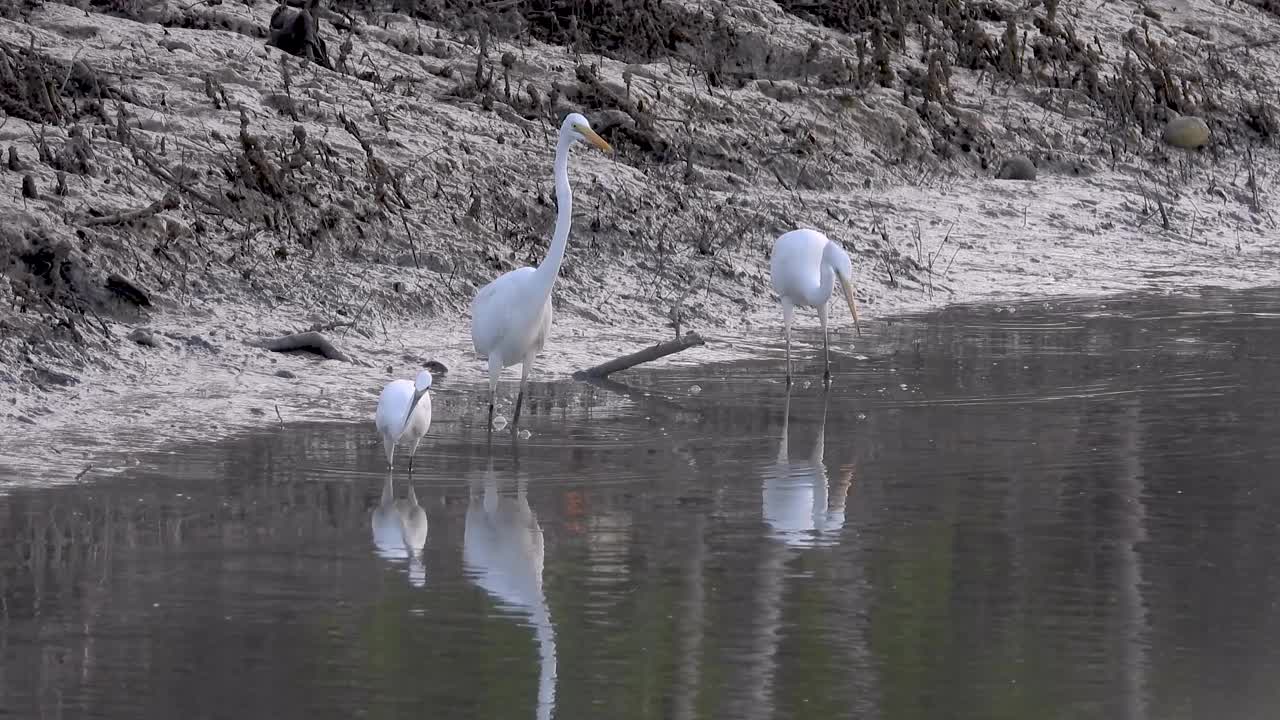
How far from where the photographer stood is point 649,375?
410 inches

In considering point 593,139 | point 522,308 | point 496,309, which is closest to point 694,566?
point 522,308

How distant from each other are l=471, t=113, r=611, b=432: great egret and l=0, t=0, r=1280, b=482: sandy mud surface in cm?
44

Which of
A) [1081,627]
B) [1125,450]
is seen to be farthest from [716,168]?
[1081,627]

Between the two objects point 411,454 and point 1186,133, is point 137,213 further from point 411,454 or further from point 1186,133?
point 1186,133

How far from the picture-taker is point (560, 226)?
9180 millimetres

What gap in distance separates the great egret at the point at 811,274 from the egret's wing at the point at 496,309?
1925 mm

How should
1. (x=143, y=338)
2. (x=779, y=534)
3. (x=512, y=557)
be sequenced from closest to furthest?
(x=512, y=557), (x=779, y=534), (x=143, y=338)

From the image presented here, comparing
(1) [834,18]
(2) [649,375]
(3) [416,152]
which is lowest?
(2) [649,375]

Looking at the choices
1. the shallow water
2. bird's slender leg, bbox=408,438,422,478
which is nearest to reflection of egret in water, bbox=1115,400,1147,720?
the shallow water

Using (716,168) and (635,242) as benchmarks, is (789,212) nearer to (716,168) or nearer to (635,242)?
(716,168)

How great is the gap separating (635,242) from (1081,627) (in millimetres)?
7163

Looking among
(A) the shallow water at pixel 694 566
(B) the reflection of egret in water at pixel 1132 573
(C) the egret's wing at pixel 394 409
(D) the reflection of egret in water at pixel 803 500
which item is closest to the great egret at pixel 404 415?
(C) the egret's wing at pixel 394 409

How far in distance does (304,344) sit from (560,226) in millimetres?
1687

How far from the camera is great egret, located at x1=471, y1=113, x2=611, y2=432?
9.05m
